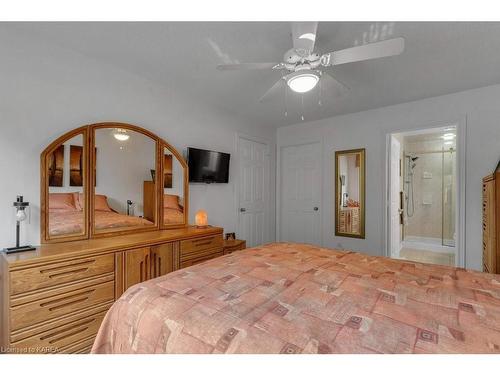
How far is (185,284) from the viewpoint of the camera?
1177 mm

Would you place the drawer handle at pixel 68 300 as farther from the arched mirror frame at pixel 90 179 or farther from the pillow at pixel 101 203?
the pillow at pixel 101 203

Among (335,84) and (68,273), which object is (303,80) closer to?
(335,84)

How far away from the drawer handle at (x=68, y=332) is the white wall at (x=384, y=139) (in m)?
3.21

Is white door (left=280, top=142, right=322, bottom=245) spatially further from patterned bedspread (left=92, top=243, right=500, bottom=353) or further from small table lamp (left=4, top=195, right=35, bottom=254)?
small table lamp (left=4, top=195, right=35, bottom=254)

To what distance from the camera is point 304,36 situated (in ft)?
4.30

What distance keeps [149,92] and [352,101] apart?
2.47 metres

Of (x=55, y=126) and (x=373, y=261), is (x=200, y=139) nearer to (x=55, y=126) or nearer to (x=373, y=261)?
(x=55, y=126)

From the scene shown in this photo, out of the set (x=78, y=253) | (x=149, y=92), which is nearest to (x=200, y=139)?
(x=149, y=92)

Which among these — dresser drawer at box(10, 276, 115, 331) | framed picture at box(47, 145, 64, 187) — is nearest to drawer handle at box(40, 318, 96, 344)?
dresser drawer at box(10, 276, 115, 331)

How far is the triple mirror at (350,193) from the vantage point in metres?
3.53

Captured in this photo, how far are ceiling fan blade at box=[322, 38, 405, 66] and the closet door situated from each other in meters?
1.98

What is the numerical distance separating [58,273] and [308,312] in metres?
1.60

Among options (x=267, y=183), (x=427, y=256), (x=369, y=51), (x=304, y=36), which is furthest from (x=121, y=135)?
(x=427, y=256)

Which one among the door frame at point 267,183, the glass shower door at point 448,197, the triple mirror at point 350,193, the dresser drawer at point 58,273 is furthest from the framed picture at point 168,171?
the glass shower door at point 448,197
